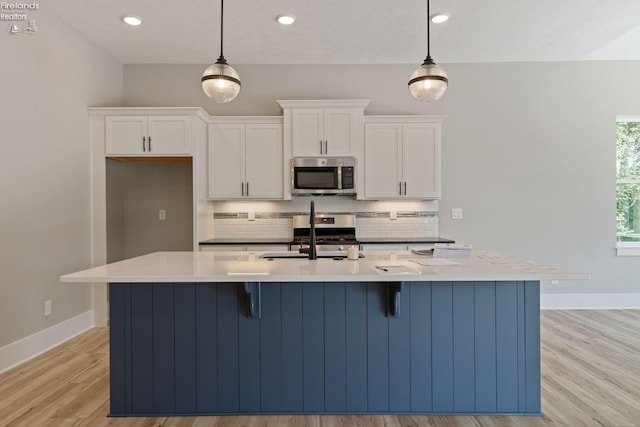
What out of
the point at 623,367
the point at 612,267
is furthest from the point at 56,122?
the point at 612,267

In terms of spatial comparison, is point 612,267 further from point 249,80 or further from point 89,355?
point 89,355

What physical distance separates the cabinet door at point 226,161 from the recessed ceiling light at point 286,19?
47.4 inches

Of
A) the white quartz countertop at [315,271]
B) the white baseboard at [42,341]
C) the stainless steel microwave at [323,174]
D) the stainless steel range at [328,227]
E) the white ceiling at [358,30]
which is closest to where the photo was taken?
the white quartz countertop at [315,271]

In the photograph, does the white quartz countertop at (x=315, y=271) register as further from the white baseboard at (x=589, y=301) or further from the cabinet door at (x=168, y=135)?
the white baseboard at (x=589, y=301)

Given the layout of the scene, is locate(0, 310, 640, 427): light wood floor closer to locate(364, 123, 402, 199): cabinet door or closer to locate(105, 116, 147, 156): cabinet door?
locate(105, 116, 147, 156): cabinet door

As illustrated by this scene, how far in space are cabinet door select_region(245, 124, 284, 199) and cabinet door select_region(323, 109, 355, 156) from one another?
0.55m

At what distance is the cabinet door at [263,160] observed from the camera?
408 centimetres

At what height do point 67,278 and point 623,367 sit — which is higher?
point 67,278

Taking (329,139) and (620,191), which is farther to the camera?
(620,191)

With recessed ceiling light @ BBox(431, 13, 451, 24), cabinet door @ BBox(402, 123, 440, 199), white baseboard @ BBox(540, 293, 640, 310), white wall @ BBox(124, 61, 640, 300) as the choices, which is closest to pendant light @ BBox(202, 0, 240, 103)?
recessed ceiling light @ BBox(431, 13, 451, 24)

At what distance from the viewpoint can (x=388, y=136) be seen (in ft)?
13.4

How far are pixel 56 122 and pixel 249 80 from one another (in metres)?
2.06

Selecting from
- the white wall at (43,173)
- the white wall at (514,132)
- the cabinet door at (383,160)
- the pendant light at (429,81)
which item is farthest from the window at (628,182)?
the white wall at (43,173)

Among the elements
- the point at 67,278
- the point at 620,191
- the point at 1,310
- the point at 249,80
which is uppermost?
the point at 249,80
